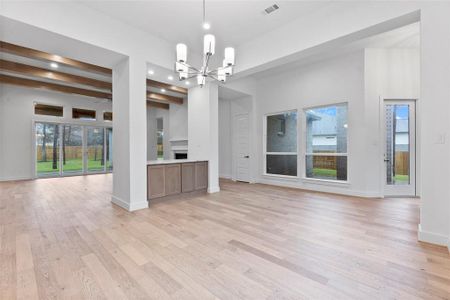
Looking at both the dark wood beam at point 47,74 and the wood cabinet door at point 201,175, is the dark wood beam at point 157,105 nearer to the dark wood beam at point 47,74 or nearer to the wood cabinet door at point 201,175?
→ the dark wood beam at point 47,74

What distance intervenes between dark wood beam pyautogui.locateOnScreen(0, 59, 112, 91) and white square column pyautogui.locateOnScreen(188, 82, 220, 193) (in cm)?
311

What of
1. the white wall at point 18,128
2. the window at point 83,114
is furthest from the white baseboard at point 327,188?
the white wall at point 18,128

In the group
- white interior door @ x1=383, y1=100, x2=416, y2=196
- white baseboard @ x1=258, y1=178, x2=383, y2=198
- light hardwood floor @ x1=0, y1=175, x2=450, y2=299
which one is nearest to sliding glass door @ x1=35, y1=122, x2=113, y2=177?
light hardwood floor @ x1=0, y1=175, x2=450, y2=299

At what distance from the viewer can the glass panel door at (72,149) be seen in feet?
27.1

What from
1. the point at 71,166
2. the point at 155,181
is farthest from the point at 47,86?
the point at 155,181

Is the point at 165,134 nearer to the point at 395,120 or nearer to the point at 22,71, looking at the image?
the point at 22,71

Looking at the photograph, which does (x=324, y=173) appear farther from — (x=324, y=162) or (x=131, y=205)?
(x=131, y=205)

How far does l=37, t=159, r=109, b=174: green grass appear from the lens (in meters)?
7.74

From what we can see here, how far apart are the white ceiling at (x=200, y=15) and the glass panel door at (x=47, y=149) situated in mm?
6781

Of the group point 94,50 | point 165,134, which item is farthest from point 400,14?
point 165,134

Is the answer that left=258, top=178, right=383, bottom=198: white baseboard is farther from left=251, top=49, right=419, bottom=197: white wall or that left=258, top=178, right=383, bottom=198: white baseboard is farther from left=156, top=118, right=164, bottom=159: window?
left=156, top=118, right=164, bottom=159: window

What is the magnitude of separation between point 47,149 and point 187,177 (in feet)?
22.0

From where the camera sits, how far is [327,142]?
551 centimetres

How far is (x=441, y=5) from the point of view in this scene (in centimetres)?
240
